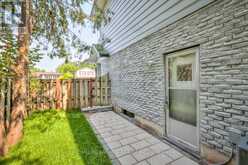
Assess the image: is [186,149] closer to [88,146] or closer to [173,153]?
[173,153]

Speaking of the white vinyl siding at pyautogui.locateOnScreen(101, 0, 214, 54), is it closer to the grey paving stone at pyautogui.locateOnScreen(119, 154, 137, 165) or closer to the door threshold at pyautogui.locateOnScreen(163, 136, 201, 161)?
the door threshold at pyautogui.locateOnScreen(163, 136, 201, 161)

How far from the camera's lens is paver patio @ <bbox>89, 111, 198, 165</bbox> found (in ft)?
8.17

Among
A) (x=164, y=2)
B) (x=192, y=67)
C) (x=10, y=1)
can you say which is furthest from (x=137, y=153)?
(x=10, y=1)

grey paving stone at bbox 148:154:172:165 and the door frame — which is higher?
the door frame

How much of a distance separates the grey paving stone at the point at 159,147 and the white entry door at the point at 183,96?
322 millimetres

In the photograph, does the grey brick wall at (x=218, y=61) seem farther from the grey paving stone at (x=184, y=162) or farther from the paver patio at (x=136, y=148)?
the paver patio at (x=136, y=148)

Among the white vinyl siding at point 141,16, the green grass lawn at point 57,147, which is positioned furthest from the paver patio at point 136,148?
the white vinyl siding at point 141,16

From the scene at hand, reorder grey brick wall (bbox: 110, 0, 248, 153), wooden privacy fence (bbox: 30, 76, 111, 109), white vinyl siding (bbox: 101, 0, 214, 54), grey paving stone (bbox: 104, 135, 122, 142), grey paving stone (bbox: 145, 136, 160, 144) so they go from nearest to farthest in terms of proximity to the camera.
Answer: grey brick wall (bbox: 110, 0, 248, 153) → white vinyl siding (bbox: 101, 0, 214, 54) → grey paving stone (bbox: 145, 136, 160, 144) → grey paving stone (bbox: 104, 135, 122, 142) → wooden privacy fence (bbox: 30, 76, 111, 109)

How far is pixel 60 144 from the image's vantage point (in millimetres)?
3137

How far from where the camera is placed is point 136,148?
2.94 m

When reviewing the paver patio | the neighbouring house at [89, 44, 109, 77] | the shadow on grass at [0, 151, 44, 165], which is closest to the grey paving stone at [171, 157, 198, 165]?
the paver patio

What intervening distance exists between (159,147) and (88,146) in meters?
1.55

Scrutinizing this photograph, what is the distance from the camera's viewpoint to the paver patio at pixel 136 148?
2490 millimetres

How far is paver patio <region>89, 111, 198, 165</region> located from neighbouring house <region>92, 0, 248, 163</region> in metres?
0.31
